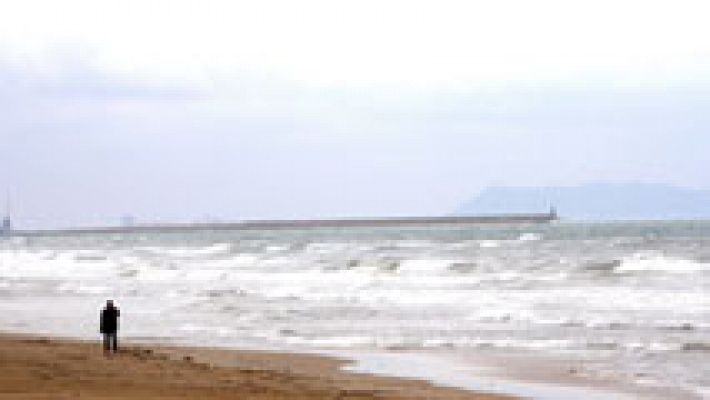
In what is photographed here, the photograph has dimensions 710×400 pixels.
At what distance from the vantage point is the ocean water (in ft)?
67.3

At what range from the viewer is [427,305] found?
3048 centimetres

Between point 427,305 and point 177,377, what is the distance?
17.1m

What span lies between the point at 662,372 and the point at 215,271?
123 feet

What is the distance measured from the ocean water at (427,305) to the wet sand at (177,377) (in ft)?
9.77

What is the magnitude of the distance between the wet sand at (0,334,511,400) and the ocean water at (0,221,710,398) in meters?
2.98

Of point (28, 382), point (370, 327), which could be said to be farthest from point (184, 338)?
point (28, 382)

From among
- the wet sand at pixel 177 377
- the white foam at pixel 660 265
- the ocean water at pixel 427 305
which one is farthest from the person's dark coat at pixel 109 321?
the white foam at pixel 660 265

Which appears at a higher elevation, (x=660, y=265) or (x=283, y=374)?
(x=660, y=265)

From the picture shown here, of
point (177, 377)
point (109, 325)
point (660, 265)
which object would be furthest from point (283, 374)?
point (660, 265)

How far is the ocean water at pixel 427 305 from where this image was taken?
20.5m

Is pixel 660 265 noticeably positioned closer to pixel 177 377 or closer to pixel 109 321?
pixel 109 321

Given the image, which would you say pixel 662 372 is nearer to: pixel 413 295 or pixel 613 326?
pixel 613 326

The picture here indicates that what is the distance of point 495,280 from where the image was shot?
39.9 m

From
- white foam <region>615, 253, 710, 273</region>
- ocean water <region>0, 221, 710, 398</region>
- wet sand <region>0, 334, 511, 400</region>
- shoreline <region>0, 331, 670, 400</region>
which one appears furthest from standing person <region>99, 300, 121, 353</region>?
white foam <region>615, 253, 710, 273</region>
